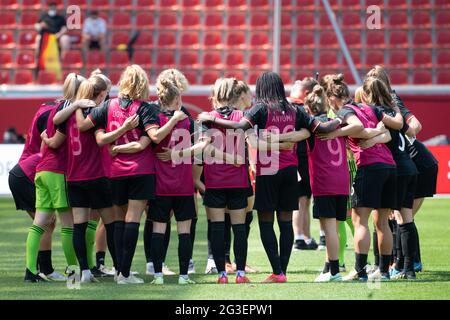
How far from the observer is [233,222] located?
9391 millimetres

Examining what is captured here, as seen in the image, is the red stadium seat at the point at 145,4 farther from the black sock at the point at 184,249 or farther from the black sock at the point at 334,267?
the black sock at the point at 334,267

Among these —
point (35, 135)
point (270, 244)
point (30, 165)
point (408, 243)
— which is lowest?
point (408, 243)

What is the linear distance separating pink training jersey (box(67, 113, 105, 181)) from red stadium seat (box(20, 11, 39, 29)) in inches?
686

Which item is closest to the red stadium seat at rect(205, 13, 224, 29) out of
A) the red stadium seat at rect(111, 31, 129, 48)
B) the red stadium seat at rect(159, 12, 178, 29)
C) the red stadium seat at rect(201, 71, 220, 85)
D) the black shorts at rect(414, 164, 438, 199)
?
the red stadium seat at rect(159, 12, 178, 29)

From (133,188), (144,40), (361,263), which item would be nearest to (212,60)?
(144,40)

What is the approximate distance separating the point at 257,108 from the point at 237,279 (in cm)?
155

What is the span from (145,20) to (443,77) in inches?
295

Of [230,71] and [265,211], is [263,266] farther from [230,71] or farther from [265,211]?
[230,71]

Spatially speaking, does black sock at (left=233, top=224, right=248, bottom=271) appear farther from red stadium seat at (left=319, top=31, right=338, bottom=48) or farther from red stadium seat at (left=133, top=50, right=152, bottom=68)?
red stadium seat at (left=319, top=31, right=338, bottom=48)

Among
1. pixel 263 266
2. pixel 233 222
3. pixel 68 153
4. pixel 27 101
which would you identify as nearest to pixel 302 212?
pixel 263 266

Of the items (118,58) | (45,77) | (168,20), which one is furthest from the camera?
(168,20)

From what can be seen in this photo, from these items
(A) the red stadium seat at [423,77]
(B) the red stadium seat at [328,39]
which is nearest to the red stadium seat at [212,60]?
(B) the red stadium seat at [328,39]

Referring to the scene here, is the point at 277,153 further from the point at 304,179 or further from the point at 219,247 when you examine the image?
the point at 304,179

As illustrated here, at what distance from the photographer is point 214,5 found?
85.4 feet
